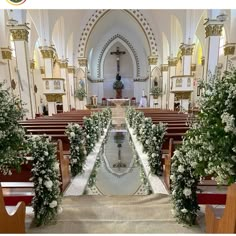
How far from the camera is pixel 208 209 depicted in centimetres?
231

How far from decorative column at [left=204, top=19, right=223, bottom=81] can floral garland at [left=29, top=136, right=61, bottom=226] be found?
792cm

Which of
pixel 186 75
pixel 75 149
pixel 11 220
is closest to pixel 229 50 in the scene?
pixel 186 75

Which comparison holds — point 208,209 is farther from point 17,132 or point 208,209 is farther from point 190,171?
point 17,132

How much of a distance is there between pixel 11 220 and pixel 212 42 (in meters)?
9.42

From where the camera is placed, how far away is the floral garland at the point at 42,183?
2.67 meters

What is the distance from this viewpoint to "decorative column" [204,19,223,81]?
358 inches

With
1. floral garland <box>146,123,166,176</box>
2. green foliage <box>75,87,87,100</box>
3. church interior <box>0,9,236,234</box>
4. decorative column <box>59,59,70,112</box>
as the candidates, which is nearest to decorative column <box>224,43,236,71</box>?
church interior <box>0,9,236,234</box>

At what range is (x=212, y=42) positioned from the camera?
925 cm

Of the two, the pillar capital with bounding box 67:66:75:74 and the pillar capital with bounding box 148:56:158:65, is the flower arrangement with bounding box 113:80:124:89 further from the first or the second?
the pillar capital with bounding box 67:66:75:74

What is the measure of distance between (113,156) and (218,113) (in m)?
4.58

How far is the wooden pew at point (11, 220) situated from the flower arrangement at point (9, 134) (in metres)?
0.40

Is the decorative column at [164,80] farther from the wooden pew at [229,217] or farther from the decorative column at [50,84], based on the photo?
the wooden pew at [229,217]

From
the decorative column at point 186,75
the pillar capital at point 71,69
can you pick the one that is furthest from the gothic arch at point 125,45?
the decorative column at point 186,75
